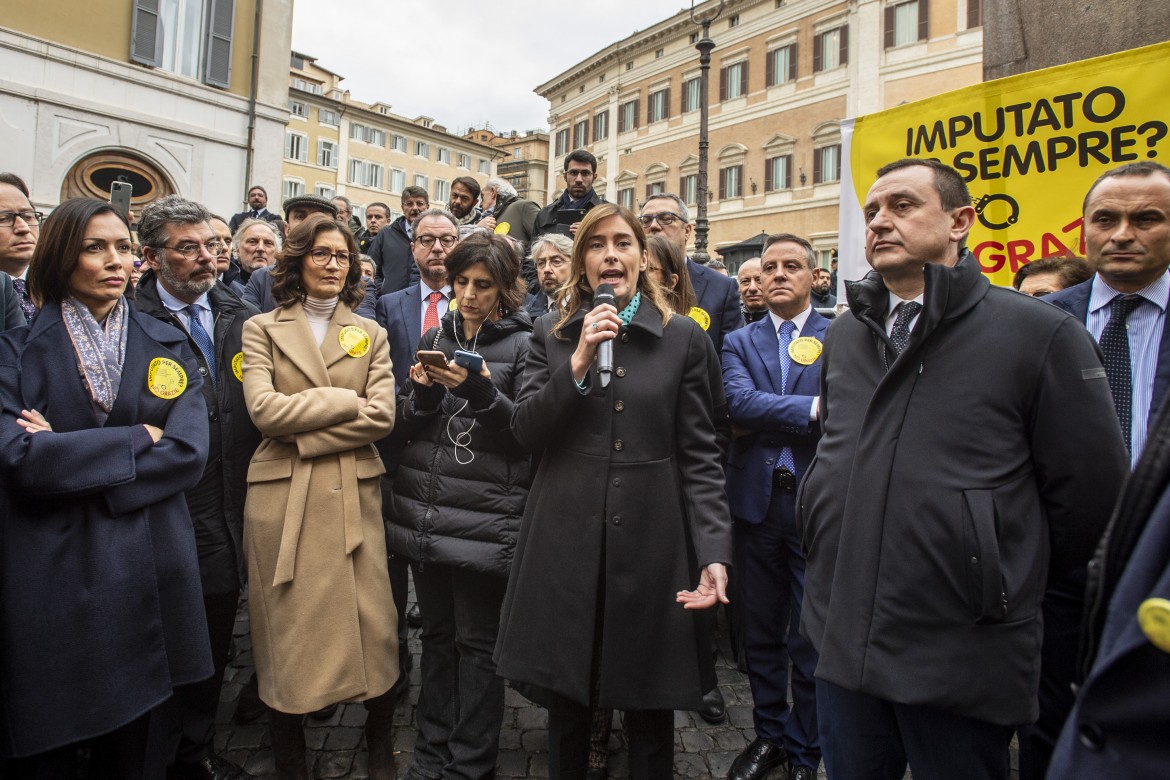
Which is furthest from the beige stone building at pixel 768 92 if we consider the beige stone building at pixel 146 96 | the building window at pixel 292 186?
the building window at pixel 292 186

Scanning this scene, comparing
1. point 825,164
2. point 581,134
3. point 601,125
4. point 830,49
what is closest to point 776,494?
point 825,164

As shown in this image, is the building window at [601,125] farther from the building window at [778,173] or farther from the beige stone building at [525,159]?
the beige stone building at [525,159]

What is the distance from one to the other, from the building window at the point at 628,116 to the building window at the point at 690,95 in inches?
141

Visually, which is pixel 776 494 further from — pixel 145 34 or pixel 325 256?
pixel 145 34

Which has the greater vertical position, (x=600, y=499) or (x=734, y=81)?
(x=734, y=81)

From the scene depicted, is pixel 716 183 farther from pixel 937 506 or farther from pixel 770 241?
pixel 937 506

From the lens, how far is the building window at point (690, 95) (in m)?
34.9

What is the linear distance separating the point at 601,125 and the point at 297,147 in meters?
22.8

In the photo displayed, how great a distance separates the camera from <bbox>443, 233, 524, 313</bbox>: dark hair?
131 inches

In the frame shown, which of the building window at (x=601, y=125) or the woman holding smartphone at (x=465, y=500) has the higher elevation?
the building window at (x=601, y=125)

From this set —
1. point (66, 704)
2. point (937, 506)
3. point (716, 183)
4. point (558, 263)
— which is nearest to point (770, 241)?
point (558, 263)

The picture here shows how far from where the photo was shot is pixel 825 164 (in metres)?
29.2

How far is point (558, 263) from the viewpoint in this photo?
4.95 metres

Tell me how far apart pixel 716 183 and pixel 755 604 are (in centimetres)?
3282
